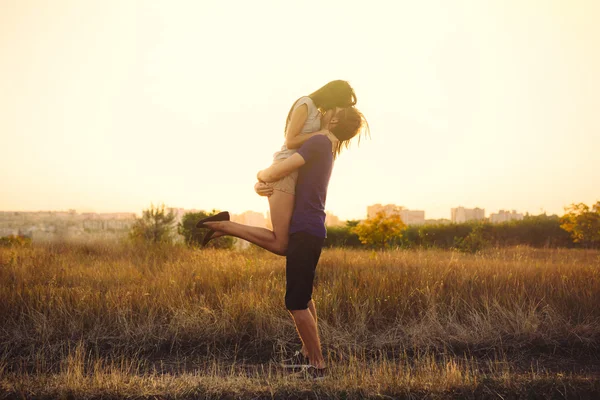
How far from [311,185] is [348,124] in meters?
0.62

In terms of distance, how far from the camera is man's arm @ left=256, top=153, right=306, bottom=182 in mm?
3148

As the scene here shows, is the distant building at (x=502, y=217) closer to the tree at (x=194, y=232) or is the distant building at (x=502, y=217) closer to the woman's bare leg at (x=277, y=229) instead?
the tree at (x=194, y=232)

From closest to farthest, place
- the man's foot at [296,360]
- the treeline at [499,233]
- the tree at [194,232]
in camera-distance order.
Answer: the man's foot at [296,360]
the tree at [194,232]
the treeline at [499,233]

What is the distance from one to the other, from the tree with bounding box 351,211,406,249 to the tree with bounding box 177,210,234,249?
462 cm

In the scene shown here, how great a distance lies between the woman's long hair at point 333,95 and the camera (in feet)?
10.9

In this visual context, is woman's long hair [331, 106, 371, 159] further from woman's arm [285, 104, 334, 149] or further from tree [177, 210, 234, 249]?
tree [177, 210, 234, 249]

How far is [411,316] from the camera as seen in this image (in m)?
5.09

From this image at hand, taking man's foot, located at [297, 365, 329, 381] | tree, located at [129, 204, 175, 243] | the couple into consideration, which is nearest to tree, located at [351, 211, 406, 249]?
tree, located at [129, 204, 175, 243]

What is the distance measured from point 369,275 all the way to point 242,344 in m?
2.31

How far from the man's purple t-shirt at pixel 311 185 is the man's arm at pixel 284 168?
0.05m

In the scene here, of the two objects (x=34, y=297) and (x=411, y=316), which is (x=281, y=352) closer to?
(x=411, y=316)

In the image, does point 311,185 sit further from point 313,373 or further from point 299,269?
point 313,373

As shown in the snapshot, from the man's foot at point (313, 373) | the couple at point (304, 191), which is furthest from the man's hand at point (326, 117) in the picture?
the man's foot at point (313, 373)

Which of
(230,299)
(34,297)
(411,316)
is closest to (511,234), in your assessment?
(411,316)
